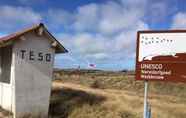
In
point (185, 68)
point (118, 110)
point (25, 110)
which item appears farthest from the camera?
point (118, 110)

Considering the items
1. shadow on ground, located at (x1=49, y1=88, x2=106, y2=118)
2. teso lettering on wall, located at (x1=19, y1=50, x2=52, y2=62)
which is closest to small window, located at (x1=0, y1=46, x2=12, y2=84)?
teso lettering on wall, located at (x1=19, y1=50, x2=52, y2=62)

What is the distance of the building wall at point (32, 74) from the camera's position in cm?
1636

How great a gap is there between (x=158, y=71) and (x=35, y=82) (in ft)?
24.6

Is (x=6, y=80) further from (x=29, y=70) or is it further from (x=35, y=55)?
(x=35, y=55)

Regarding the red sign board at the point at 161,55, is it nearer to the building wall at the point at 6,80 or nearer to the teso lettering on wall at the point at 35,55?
the teso lettering on wall at the point at 35,55

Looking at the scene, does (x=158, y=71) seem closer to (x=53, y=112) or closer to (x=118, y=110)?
(x=118, y=110)

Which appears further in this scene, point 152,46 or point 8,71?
point 8,71

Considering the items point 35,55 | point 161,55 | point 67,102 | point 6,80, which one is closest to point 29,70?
point 35,55

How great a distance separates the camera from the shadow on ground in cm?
1809

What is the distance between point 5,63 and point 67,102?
3.88 metres

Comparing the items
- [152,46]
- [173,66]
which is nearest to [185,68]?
[173,66]

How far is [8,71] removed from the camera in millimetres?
17969

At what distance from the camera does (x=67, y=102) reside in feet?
64.0

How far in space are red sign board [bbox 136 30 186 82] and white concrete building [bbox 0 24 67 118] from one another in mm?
6728
